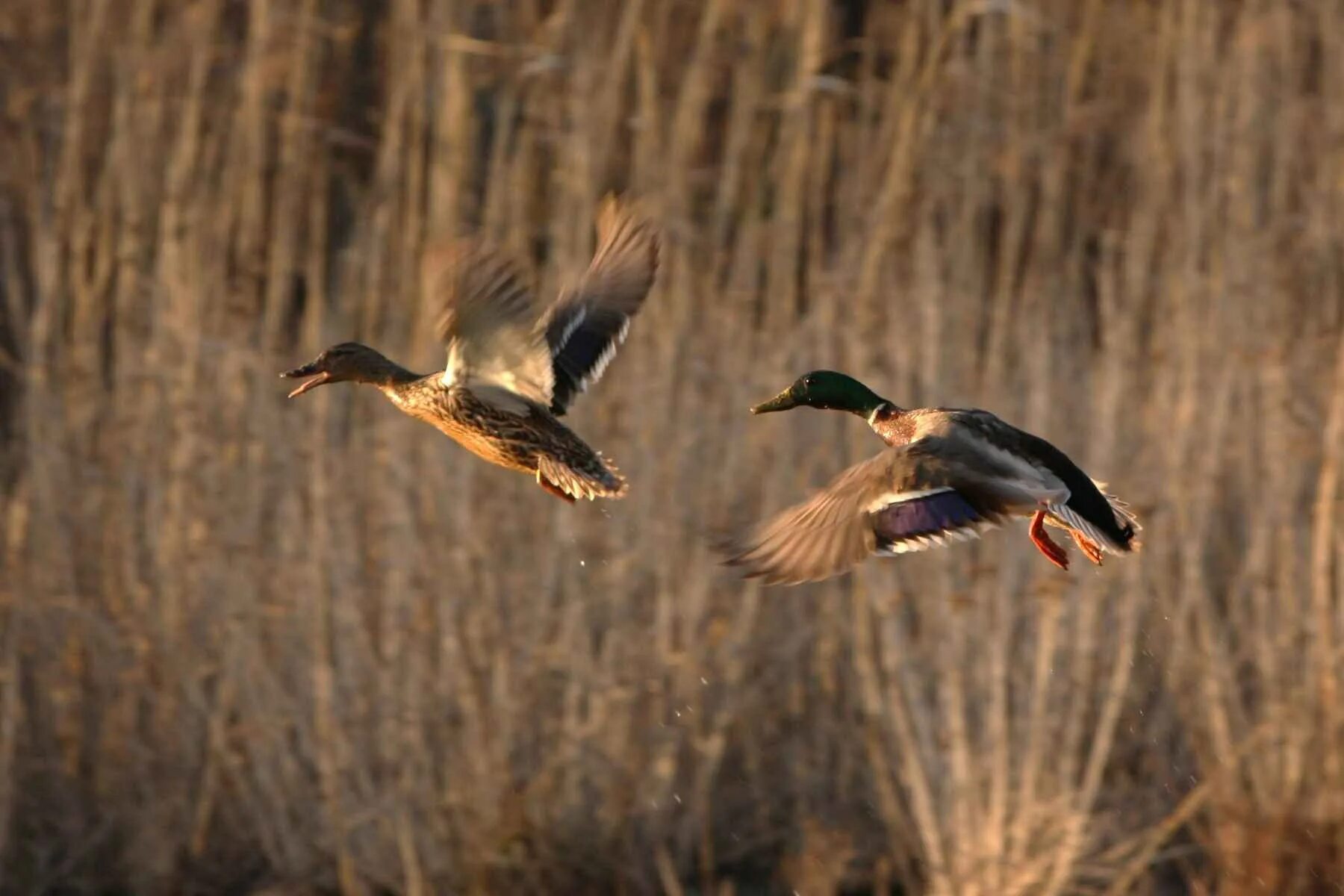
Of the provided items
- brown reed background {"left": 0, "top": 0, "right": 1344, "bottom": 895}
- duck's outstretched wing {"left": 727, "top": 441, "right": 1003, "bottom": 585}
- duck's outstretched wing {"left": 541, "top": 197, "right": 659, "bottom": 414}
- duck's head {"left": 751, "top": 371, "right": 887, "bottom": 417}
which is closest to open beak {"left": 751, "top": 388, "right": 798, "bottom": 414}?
duck's head {"left": 751, "top": 371, "right": 887, "bottom": 417}

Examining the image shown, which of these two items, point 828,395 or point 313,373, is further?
point 313,373

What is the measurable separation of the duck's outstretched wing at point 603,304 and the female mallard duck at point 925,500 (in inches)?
19.5

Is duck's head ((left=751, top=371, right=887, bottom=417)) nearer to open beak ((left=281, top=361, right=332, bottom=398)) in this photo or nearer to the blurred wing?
the blurred wing

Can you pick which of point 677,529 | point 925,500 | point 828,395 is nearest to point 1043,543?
point 925,500

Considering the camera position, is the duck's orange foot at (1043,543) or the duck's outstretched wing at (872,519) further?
the duck's orange foot at (1043,543)

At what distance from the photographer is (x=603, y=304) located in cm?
414

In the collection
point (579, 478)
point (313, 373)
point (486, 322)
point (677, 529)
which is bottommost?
point (677, 529)

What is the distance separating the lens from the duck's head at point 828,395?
3.71 metres

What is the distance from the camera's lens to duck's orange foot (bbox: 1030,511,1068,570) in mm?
3469

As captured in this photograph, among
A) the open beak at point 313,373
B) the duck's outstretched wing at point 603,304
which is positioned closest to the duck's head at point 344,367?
the open beak at point 313,373

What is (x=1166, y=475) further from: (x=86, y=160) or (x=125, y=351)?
(x=86, y=160)

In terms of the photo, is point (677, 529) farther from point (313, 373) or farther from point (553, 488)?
point (313, 373)

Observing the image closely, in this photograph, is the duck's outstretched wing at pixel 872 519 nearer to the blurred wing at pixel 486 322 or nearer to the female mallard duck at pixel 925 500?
the female mallard duck at pixel 925 500

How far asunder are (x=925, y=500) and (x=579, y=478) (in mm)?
803
